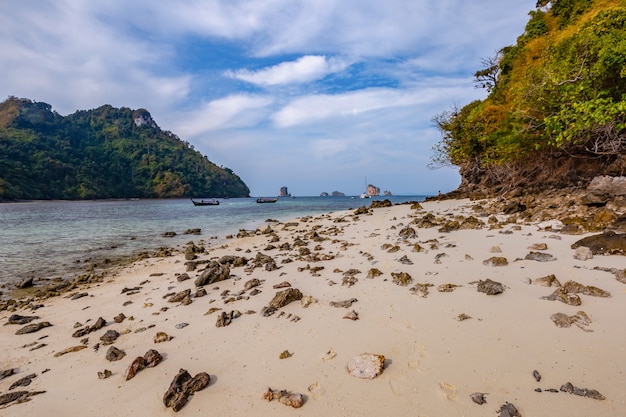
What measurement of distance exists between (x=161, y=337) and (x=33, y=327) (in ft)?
12.2

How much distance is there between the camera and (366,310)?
5.32 meters

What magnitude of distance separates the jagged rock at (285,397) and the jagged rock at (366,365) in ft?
2.48

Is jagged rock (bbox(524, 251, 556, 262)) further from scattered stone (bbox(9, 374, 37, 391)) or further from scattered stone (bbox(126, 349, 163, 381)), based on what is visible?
scattered stone (bbox(9, 374, 37, 391))

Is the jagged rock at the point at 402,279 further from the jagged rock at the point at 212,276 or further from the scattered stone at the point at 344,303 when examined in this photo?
the jagged rock at the point at 212,276

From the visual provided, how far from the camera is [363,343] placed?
4.23 metres

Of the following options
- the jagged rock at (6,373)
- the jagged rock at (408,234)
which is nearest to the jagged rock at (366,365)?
the jagged rock at (6,373)

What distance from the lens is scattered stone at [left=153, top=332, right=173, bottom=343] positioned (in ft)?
16.8

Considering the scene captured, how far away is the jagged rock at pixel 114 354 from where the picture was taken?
4645 millimetres

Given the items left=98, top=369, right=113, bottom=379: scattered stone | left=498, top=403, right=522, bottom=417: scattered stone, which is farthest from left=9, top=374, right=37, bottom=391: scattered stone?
left=498, top=403, right=522, bottom=417: scattered stone

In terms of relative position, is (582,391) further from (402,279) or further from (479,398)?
(402,279)

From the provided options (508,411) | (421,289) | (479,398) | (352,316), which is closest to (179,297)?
(352,316)

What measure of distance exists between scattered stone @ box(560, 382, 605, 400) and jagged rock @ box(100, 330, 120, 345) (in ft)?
22.6

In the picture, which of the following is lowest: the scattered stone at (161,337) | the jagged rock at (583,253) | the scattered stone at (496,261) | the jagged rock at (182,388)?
the scattered stone at (161,337)

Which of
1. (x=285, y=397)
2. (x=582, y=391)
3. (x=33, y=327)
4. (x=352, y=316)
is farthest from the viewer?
(x=33, y=327)
